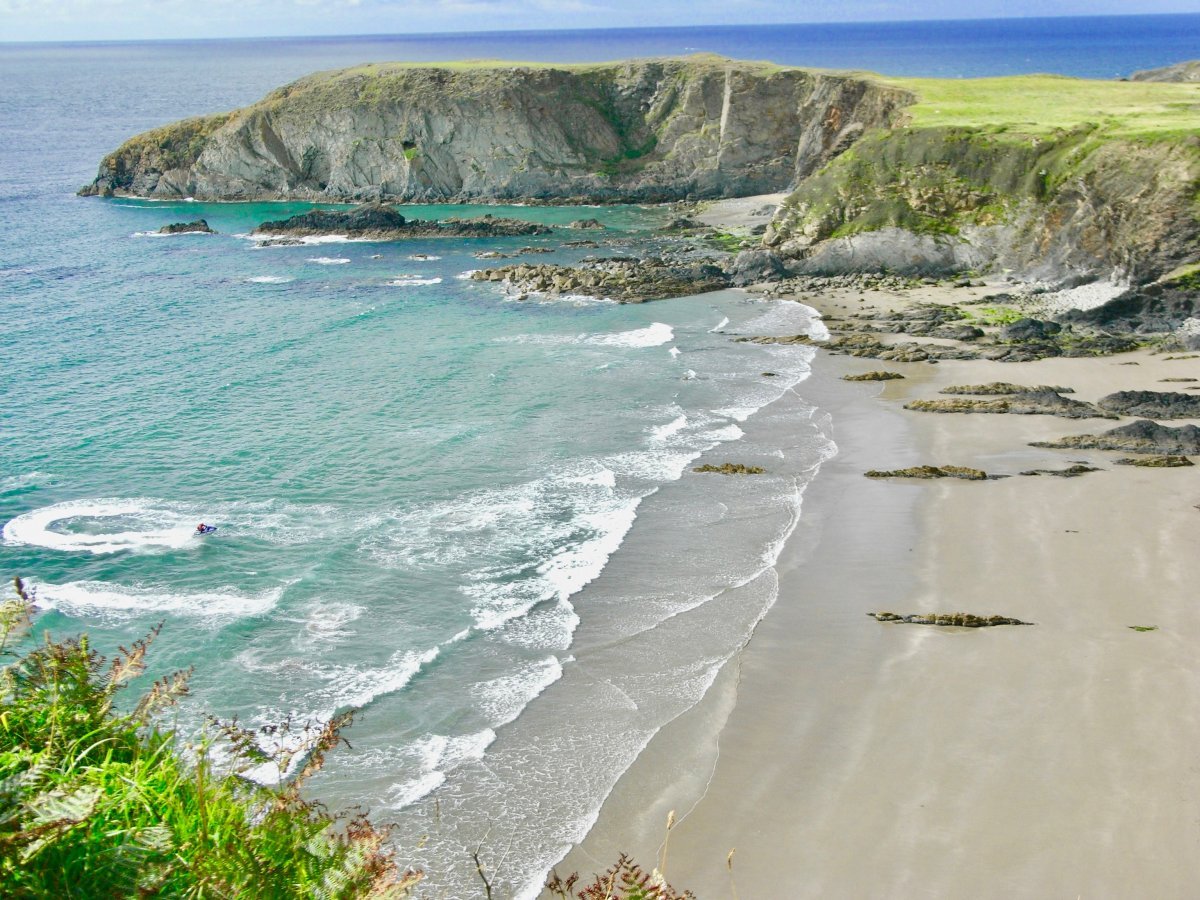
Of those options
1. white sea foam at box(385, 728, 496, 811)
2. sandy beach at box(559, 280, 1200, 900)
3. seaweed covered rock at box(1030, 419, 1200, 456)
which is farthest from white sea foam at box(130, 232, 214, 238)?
white sea foam at box(385, 728, 496, 811)

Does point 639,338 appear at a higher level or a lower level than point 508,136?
lower

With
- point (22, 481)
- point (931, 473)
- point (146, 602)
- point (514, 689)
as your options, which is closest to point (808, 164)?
point (931, 473)

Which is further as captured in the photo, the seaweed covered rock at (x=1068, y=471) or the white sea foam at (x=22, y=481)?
the white sea foam at (x=22, y=481)

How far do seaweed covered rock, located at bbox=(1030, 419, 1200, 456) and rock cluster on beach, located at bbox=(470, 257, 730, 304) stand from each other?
81.6 ft

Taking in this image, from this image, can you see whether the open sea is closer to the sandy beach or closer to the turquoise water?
the turquoise water

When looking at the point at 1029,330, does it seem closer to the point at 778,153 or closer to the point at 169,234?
the point at 778,153

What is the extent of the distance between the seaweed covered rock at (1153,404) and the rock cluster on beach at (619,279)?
76.8 ft

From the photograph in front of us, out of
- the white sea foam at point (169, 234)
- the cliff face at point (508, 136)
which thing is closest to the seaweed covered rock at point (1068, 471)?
the cliff face at point (508, 136)

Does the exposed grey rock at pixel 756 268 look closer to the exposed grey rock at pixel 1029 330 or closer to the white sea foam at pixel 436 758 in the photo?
the exposed grey rock at pixel 1029 330

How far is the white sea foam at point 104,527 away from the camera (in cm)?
2420

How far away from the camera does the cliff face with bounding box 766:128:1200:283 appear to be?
43.0 metres

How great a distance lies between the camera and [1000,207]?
4994 centimetres

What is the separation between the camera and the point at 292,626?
20.2 meters

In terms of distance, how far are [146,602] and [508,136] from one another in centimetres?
6429
